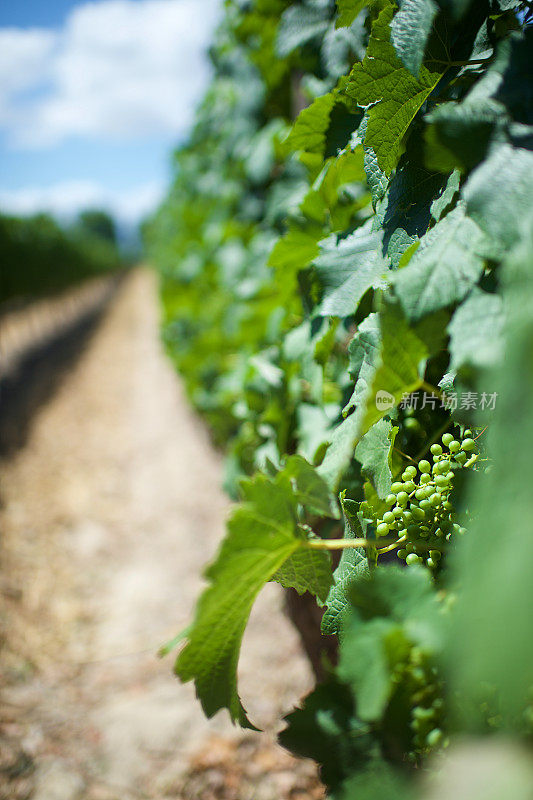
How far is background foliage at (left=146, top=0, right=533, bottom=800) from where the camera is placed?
1.46 feet

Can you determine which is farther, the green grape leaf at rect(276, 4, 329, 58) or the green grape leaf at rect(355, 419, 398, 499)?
the green grape leaf at rect(276, 4, 329, 58)

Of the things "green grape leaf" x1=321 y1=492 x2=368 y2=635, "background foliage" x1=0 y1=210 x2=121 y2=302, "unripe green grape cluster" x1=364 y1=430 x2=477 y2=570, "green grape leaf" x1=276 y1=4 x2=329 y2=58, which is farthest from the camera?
"background foliage" x1=0 y1=210 x2=121 y2=302

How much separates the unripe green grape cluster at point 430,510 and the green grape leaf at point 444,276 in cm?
22

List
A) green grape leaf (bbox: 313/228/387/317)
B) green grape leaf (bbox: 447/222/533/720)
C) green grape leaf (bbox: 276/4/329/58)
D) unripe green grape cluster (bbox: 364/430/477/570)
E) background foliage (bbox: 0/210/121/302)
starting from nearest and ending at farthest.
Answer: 1. green grape leaf (bbox: 447/222/533/720)
2. unripe green grape cluster (bbox: 364/430/477/570)
3. green grape leaf (bbox: 313/228/387/317)
4. green grape leaf (bbox: 276/4/329/58)
5. background foliage (bbox: 0/210/121/302)

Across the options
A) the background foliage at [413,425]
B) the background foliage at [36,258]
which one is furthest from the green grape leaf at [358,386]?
the background foliage at [36,258]

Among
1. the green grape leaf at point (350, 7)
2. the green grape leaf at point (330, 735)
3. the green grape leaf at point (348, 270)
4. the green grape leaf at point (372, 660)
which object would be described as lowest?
the green grape leaf at point (330, 735)

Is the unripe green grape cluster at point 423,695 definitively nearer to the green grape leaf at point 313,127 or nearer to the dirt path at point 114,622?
the green grape leaf at point 313,127

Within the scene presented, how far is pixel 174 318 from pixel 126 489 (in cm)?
244

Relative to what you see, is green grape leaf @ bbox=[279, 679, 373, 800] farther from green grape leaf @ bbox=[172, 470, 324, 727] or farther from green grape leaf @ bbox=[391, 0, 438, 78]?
green grape leaf @ bbox=[391, 0, 438, 78]

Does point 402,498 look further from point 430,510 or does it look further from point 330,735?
point 330,735

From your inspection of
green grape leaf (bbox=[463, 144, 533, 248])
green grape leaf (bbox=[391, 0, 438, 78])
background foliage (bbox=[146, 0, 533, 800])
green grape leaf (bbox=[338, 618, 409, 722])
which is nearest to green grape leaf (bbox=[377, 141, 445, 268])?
background foliage (bbox=[146, 0, 533, 800])

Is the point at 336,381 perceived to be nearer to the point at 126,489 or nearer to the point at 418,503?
the point at 418,503

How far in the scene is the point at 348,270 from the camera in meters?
1.00

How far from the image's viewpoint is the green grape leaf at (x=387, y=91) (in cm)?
77
